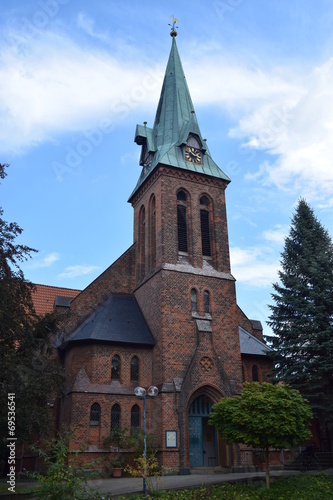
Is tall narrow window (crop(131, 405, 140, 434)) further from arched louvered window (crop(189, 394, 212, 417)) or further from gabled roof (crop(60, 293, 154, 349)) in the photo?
gabled roof (crop(60, 293, 154, 349))

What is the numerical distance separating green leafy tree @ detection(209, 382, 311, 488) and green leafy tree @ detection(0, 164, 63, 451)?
6683mm

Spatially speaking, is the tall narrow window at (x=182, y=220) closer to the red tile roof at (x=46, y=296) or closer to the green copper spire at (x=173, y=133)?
the green copper spire at (x=173, y=133)

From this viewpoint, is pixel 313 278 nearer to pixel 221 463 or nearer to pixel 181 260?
pixel 181 260

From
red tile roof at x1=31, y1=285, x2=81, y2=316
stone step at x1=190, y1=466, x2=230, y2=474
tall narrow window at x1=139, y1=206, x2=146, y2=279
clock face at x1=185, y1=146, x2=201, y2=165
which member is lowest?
stone step at x1=190, y1=466, x2=230, y2=474

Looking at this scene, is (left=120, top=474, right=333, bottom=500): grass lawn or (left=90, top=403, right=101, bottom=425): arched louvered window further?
(left=90, top=403, right=101, bottom=425): arched louvered window

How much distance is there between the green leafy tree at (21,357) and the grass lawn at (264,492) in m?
4.20

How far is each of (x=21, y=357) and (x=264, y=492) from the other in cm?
940

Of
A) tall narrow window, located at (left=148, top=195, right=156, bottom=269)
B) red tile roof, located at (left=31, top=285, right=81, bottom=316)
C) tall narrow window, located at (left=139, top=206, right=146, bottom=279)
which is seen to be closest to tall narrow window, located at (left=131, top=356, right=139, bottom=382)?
tall narrow window, located at (left=148, top=195, right=156, bottom=269)

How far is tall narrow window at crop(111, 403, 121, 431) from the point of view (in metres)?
24.2

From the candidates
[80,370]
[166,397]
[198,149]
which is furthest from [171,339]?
[198,149]

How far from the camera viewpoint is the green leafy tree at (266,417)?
1717cm

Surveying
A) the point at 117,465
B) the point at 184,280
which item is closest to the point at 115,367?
the point at 117,465

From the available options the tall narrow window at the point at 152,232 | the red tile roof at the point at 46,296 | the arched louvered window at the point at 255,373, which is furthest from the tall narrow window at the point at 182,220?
the red tile roof at the point at 46,296

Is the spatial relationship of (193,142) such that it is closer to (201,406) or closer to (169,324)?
(169,324)
